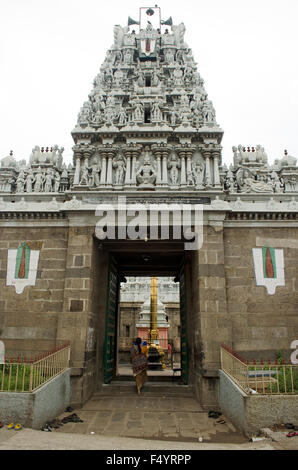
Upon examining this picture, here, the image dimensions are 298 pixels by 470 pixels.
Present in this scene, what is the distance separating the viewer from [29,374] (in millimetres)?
8453

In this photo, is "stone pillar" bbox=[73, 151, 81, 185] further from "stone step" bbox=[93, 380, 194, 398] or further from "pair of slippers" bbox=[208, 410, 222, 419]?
"pair of slippers" bbox=[208, 410, 222, 419]

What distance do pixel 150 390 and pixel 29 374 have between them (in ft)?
18.6

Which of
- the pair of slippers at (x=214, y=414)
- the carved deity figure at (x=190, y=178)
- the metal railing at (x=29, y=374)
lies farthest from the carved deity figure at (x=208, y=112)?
the pair of slippers at (x=214, y=414)

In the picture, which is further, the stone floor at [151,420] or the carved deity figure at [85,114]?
the carved deity figure at [85,114]

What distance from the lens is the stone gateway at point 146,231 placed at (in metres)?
11.1

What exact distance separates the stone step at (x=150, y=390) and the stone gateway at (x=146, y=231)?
13.4 inches

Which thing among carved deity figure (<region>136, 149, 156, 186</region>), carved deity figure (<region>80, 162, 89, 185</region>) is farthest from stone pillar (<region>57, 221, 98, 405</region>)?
carved deity figure (<region>136, 149, 156, 186</region>)

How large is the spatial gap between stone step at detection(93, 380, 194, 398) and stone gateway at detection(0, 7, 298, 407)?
0.34m

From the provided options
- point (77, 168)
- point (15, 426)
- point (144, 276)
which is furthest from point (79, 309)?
point (144, 276)

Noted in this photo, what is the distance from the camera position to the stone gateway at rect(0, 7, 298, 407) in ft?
36.4

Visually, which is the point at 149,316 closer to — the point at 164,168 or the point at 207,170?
the point at 164,168

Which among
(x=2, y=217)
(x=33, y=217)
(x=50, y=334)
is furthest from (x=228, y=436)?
(x=2, y=217)

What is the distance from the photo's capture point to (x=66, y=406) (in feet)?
32.4
